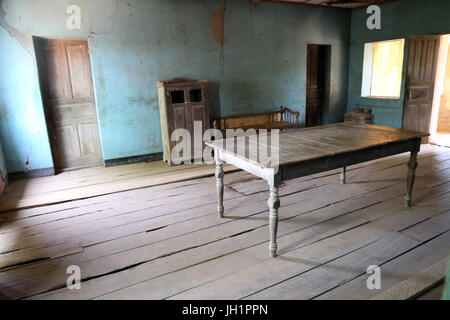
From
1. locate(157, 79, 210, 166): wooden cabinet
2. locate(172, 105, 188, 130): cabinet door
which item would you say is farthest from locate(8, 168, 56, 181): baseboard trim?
locate(172, 105, 188, 130): cabinet door

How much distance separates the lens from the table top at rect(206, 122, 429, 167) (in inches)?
114

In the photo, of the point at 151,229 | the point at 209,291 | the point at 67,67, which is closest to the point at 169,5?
the point at 67,67

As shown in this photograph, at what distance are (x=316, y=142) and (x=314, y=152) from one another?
49 cm

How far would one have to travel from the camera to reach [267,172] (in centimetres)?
271

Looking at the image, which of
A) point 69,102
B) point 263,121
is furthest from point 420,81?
point 69,102

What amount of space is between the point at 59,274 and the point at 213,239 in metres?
1.39

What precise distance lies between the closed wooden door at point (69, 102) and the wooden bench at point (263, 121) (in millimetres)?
2376

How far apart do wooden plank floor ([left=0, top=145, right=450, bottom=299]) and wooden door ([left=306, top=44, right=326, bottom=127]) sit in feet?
13.4

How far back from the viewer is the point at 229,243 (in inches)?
121

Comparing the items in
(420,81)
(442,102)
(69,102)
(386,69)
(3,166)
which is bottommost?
(3,166)

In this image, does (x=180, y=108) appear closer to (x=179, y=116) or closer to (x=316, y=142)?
(x=179, y=116)

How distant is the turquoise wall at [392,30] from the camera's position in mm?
6430

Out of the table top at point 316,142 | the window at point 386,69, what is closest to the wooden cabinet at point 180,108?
the table top at point 316,142

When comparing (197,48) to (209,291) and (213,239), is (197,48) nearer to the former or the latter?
(213,239)
